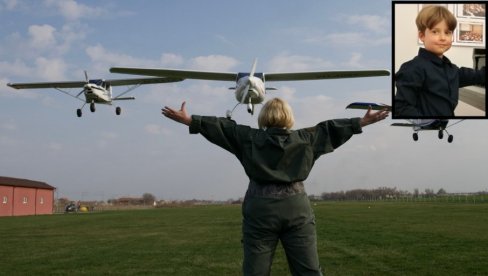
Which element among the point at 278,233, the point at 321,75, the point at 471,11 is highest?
the point at 321,75

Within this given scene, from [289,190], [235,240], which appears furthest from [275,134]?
[235,240]

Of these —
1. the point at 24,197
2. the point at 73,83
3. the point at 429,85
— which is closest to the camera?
the point at 429,85

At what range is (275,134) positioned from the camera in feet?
12.3

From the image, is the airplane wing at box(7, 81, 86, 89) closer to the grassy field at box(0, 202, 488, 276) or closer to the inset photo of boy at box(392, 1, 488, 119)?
the grassy field at box(0, 202, 488, 276)

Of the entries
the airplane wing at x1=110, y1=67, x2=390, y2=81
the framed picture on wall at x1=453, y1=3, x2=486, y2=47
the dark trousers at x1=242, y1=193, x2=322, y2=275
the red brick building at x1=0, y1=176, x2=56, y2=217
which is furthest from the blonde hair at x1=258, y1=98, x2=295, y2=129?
the red brick building at x1=0, y1=176, x2=56, y2=217

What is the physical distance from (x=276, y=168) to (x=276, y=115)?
377 mm

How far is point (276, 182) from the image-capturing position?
12.0ft

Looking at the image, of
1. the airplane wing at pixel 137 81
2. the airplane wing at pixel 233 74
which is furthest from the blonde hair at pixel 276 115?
the airplane wing at pixel 137 81

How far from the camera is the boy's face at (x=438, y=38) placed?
437 cm

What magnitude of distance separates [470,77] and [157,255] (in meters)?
8.62

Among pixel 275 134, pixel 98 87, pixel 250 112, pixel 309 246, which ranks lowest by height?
pixel 309 246

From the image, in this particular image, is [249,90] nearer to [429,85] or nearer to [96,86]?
[96,86]

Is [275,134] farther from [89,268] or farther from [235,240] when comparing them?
[235,240]

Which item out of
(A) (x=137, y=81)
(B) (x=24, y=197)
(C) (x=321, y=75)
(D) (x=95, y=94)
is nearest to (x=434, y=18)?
(C) (x=321, y=75)
